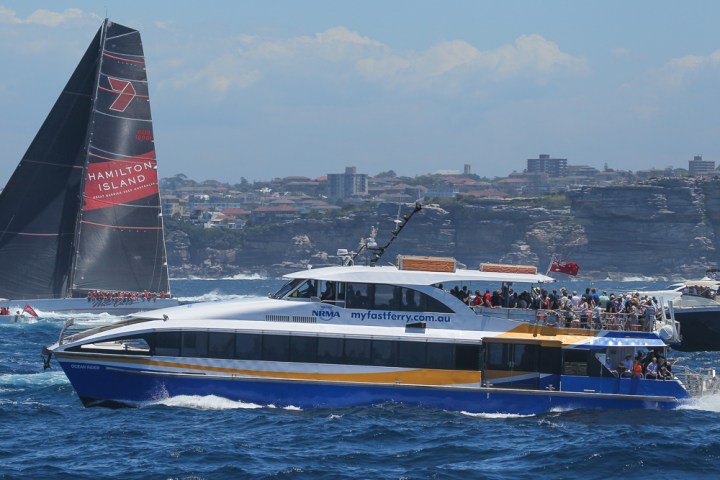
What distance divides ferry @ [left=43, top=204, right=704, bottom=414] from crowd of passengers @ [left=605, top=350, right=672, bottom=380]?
150 mm

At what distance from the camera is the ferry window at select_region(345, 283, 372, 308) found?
29234 millimetres

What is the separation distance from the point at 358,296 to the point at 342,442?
499 centimetres

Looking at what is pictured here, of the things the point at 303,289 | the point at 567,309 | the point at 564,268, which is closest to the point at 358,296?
the point at 303,289

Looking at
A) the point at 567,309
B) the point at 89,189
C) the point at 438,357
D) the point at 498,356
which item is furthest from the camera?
the point at 89,189

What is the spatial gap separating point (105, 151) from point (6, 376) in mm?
33179

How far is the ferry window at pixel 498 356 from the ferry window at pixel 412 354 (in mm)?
1603

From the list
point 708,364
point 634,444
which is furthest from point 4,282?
point 634,444

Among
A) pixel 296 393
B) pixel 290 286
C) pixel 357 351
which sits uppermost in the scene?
pixel 290 286

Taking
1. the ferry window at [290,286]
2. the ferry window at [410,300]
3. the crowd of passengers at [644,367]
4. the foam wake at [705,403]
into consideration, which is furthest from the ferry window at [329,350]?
the foam wake at [705,403]

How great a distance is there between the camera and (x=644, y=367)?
29.4 meters

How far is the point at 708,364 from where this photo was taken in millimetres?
45781

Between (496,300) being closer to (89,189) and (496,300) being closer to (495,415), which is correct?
(495,415)

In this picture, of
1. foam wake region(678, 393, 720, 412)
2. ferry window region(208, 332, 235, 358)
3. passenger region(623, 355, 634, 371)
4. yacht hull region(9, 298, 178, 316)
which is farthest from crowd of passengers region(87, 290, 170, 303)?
foam wake region(678, 393, 720, 412)

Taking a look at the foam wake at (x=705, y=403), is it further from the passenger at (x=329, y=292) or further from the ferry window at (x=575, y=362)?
the passenger at (x=329, y=292)
